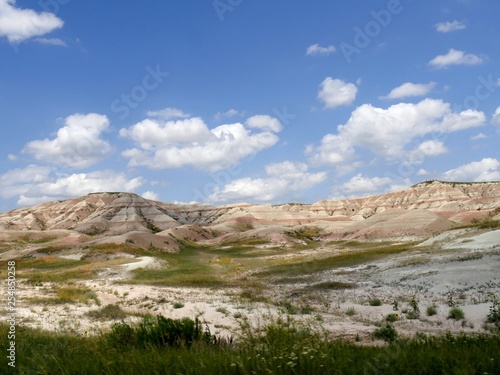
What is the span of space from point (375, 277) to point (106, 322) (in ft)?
80.2

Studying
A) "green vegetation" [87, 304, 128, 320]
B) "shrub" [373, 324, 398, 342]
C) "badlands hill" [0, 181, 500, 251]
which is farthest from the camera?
"badlands hill" [0, 181, 500, 251]

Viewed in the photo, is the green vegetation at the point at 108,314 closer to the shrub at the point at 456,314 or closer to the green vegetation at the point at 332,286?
the shrub at the point at 456,314

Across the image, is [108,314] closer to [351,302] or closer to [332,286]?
[351,302]

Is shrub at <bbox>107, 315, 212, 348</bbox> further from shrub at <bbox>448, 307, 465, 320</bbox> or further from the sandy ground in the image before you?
shrub at <bbox>448, 307, 465, 320</bbox>

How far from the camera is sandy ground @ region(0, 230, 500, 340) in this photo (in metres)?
15.5

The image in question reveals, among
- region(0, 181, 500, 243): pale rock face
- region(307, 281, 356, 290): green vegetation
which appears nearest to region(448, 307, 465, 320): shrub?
region(307, 281, 356, 290): green vegetation

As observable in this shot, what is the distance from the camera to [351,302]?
2295 centimetres

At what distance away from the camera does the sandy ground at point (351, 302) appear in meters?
15.5

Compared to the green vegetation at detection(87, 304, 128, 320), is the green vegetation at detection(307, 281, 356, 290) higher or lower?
lower

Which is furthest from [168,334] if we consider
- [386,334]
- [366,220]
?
[366,220]

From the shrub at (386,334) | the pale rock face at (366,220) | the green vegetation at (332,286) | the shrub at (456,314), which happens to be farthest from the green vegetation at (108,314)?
the pale rock face at (366,220)

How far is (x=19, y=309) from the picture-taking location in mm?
23484

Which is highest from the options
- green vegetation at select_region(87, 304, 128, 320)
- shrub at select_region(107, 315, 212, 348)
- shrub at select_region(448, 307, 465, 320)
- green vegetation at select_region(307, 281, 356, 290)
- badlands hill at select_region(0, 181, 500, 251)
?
badlands hill at select_region(0, 181, 500, 251)

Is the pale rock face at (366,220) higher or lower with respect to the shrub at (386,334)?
higher
